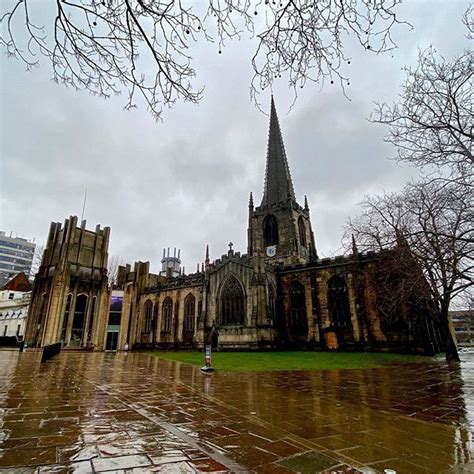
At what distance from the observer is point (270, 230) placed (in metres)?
40.2

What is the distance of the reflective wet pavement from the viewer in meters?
2.70

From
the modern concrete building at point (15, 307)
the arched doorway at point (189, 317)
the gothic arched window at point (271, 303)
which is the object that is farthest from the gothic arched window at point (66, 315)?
the gothic arched window at point (271, 303)

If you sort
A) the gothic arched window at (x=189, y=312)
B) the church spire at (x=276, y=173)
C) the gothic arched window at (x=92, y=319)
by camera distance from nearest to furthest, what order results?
the gothic arched window at (x=189, y=312) < the gothic arched window at (x=92, y=319) < the church spire at (x=276, y=173)

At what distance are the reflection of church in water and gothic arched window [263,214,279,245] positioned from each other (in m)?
0.14

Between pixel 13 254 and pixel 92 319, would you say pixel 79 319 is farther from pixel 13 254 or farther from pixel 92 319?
pixel 13 254

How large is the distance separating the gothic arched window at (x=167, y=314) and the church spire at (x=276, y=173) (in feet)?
63.3

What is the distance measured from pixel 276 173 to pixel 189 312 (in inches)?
975

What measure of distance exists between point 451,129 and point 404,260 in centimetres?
587

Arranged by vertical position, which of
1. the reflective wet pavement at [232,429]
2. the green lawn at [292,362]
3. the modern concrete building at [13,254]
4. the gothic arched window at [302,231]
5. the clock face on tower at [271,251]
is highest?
the modern concrete building at [13,254]

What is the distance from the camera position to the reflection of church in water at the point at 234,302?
22.6m

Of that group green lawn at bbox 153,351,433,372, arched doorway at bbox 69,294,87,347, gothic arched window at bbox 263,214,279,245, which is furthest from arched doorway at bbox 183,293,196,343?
gothic arched window at bbox 263,214,279,245

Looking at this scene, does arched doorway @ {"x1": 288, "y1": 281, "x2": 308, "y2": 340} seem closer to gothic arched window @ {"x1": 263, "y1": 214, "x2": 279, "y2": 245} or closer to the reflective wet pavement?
gothic arched window @ {"x1": 263, "y1": 214, "x2": 279, "y2": 245}

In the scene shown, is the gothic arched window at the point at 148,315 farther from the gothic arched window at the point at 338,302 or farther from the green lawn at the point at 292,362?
the gothic arched window at the point at 338,302

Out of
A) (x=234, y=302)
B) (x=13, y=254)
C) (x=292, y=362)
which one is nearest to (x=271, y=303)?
(x=234, y=302)
